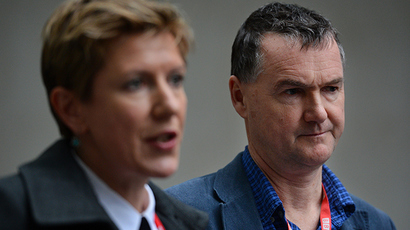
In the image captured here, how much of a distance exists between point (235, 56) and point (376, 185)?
2919 millimetres

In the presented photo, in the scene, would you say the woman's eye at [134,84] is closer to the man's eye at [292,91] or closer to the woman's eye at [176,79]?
the woman's eye at [176,79]

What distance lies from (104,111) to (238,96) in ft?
3.47

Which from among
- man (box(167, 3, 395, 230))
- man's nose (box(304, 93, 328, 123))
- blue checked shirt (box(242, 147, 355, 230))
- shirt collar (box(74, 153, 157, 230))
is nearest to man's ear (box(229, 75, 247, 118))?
man (box(167, 3, 395, 230))

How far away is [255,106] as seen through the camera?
2.03 m

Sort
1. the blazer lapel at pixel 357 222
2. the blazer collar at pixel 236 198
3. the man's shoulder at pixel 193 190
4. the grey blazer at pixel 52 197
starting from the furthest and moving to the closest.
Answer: the blazer lapel at pixel 357 222, the man's shoulder at pixel 193 190, the blazer collar at pixel 236 198, the grey blazer at pixel 52 197

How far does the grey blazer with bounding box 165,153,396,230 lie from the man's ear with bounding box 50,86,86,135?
0.84m

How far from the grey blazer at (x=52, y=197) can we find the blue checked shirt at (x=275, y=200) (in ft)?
3.01

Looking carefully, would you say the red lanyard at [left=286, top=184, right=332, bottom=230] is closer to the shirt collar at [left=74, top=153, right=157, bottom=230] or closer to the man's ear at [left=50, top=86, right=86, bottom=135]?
the shirt collar at [left=74, top=153, right=157, bottom=230]

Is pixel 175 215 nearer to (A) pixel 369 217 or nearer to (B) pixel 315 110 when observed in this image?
(B) pixel 315 110

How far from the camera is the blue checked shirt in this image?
1.96 m

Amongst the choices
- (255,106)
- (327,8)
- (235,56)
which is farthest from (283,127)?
(327,8)

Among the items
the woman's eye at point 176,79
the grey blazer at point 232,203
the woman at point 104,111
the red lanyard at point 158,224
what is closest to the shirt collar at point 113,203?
the woman at point 104,111

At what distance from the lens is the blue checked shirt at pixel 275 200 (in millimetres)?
1955

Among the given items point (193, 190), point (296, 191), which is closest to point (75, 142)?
point (193, 190)
